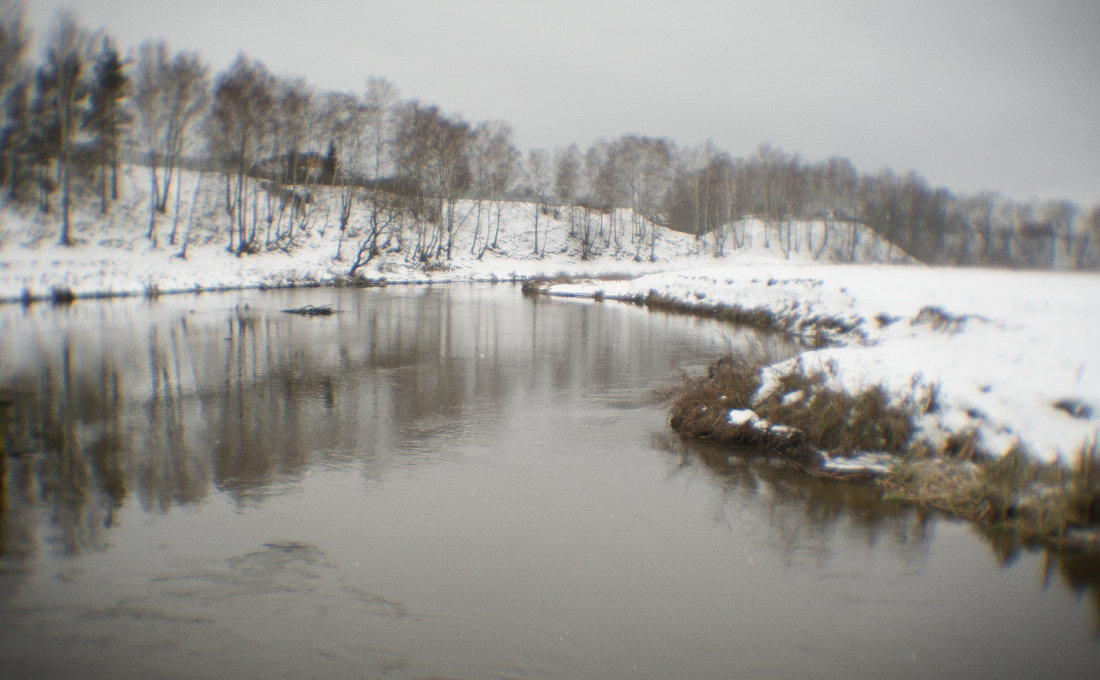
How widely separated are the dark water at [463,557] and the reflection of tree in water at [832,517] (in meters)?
0.03

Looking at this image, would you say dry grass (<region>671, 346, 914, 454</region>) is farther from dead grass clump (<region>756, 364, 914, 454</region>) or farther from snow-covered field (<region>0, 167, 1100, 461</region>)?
snow-covered field (<region>0, 167, 1100, 461</region>)

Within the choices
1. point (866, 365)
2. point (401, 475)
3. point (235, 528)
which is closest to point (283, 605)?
point (235, 528)

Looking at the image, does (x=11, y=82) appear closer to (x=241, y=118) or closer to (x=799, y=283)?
(x=241, y=118)

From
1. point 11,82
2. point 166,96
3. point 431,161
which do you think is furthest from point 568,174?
point 11,82

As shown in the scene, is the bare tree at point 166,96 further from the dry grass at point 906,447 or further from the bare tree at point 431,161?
the dry grass at point 906,447

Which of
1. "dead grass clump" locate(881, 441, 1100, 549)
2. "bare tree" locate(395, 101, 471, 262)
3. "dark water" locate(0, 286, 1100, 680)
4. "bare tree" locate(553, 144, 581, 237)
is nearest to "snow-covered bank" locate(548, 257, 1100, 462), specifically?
"dead grass clump" locate(881, 441, 1100, 549)

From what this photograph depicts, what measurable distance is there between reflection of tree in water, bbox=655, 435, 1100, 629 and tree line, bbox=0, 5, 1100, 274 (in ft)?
63.2

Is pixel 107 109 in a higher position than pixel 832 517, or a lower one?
higher

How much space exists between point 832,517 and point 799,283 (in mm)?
20141

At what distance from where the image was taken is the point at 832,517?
6.73 metres

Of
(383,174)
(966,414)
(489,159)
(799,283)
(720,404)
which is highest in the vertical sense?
(489,159)

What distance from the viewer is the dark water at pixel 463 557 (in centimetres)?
431

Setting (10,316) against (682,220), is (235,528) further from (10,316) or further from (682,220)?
(682,220)

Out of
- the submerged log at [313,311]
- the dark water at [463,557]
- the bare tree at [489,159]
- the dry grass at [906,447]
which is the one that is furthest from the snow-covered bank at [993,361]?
the bare tree at [489,159]
